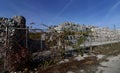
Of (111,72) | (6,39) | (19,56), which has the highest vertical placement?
(6,39)

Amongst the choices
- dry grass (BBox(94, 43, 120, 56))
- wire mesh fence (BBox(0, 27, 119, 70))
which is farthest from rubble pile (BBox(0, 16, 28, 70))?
dry grass (BBox(94, 43, 120, 56))

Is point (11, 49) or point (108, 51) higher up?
point (11, 49)

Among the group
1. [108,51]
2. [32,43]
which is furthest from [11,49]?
[108,51]

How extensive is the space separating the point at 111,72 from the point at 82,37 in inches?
336

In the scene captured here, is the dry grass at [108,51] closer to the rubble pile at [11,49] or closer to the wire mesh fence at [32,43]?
the wire mesh fence at [32,43]

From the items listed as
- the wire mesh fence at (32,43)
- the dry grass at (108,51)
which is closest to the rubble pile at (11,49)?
the wire mesh fence at (32,43)

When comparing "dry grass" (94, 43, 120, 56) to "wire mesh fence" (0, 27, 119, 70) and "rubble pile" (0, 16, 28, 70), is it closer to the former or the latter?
"wire mesh fence" (0, 27, 119, 70)

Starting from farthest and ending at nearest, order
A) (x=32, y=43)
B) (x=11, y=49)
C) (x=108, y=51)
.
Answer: (x=32, y=43), (x=108, y=51), (x=11, y=49)

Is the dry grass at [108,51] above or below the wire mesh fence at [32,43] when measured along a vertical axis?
below

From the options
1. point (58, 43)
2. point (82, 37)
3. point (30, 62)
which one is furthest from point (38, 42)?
point (30, 62)

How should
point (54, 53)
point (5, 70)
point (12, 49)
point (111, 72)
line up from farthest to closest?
point (54, 53) → point (12, 49) → point (5, 70) → point (111, 72)

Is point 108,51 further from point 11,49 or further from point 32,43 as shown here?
point 11,49

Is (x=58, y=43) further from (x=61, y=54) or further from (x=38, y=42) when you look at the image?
(x=38, y=42)

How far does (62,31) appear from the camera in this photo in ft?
48.6
